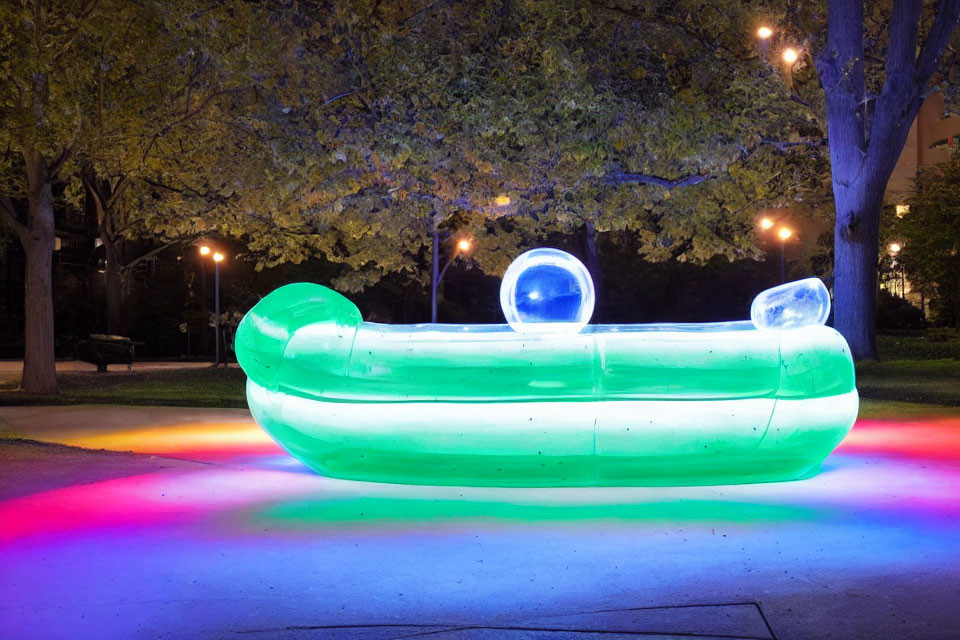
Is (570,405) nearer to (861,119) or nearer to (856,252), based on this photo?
(856,252)

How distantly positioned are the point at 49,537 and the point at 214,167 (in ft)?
54.3

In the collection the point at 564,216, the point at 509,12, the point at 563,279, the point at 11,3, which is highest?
the point at 509,12

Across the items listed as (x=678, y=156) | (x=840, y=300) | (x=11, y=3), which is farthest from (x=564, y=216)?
(x=11, y=3)

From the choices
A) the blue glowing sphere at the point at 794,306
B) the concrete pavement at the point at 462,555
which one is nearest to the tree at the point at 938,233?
the blue glowing sphere at the point at 794,306

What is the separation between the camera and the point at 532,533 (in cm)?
661

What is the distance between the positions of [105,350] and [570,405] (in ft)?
76.0

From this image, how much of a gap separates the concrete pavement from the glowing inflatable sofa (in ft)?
0.80

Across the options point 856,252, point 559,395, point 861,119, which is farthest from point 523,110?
point 559,395

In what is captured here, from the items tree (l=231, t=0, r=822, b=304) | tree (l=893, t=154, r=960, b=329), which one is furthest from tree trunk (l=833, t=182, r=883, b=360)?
tree (l=893, t=154, r=960, b=329)

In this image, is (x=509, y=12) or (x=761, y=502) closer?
(x=761, y=502)

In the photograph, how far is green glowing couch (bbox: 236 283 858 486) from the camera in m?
8.16

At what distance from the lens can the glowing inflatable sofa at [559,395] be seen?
817 centimetres

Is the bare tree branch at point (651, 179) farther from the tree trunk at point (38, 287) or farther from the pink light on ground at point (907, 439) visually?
the tree trunk at point (38, 287)

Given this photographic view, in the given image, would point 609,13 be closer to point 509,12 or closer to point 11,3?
point 509,12
